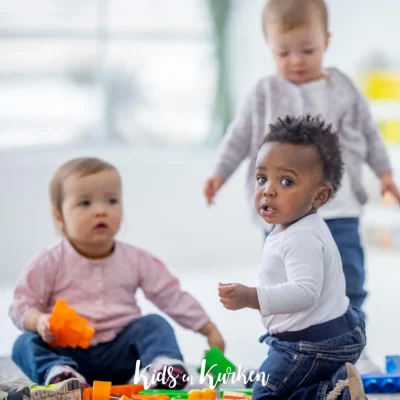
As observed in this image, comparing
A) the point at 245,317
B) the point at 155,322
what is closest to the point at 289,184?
the point at 155,322

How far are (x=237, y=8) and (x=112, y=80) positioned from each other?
58cm

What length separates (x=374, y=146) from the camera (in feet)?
6.24

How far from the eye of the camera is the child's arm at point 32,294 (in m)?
1.67

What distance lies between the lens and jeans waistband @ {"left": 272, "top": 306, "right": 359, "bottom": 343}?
4.35ft

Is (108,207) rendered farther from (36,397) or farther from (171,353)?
(36,397)

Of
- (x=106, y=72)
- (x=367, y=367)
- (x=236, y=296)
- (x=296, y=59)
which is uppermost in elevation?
(x=106, y=72)

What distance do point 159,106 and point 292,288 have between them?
2498mm

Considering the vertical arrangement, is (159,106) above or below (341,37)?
below

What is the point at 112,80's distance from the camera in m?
3.55

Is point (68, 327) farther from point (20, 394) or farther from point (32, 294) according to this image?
point (20, 394)

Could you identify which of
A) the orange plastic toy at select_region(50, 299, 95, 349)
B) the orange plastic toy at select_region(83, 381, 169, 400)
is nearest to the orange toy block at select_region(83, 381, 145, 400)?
the orange plastic toy at select_region(83, 381, 169, 400)

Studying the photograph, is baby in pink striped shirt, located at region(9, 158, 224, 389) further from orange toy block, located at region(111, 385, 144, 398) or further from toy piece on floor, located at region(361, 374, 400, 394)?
toy piece on floor, located at region(361, 374, 400, 394)

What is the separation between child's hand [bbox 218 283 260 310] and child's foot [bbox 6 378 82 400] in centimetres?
32

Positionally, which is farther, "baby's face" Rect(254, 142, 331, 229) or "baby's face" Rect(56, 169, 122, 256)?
"baby's face" Rect(56, 169, 122, 256)
